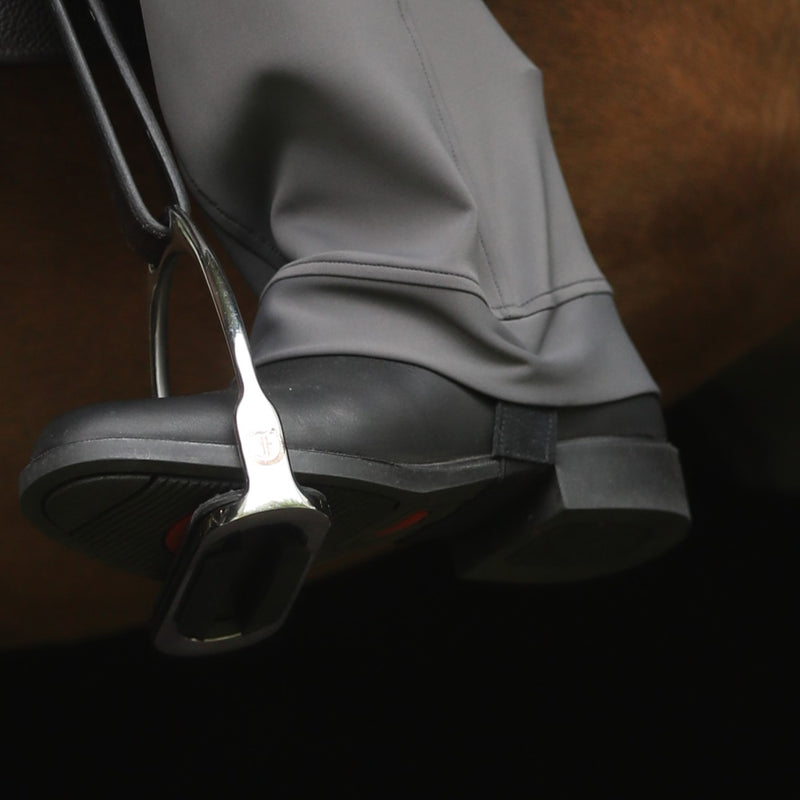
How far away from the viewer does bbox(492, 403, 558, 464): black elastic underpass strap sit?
1.80 feet

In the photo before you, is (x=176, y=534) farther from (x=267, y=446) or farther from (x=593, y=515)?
(x=593, y=515)

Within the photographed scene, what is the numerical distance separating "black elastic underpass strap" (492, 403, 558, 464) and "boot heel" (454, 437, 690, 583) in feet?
0.04

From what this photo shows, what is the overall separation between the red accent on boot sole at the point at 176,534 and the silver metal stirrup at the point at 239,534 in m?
0.01

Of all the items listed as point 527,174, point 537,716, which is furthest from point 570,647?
point 527,174

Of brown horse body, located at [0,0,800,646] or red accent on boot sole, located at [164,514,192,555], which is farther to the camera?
brown horse body, located at [0,0,800,646]

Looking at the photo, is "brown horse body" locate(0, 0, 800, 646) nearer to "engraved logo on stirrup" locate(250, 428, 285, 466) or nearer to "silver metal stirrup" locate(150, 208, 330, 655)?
"silver metal stirrup" locate(150, 208, 330, 655)

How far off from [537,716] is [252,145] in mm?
580

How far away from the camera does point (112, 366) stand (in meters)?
0.69

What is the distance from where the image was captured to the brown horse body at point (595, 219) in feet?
2.11

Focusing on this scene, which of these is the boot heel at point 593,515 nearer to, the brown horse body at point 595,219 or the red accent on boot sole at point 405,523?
the red accent on boot sole at point 405,523

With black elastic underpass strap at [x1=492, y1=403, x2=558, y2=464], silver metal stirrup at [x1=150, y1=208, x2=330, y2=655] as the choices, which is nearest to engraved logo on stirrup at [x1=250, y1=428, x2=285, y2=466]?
silver metal stirrup at [x1=150, y1=208, x2=330, y2=655]

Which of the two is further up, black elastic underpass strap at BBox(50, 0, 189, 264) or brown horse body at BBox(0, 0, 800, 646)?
black elastic underpass strap at BBox(50, 0, 189, 264)

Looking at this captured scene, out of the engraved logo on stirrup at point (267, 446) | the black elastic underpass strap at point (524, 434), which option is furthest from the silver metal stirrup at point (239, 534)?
the black elastic underpass strap at point (524, 434)

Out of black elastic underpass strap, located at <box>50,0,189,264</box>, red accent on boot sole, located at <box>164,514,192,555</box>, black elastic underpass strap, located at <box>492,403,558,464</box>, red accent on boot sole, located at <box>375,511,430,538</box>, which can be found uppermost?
black elastic underpass strap, located at <box>50,0,189,264</box>
